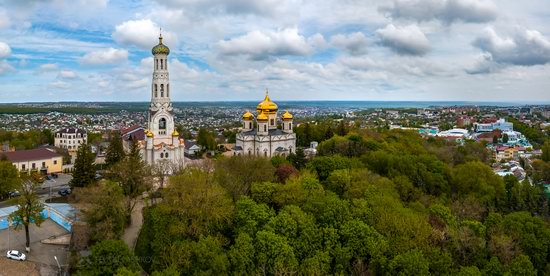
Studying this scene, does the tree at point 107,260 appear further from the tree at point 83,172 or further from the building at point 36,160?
the building at point 36,160

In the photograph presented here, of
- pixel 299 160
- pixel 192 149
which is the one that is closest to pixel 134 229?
pixel 299 160

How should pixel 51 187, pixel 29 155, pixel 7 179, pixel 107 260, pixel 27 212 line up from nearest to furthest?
pixel 107 260 → pixel 27 212 → pixel 7 179 → pixel 51 187 → pixel 29 155

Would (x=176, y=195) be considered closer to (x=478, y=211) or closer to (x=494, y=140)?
(x=478, y=211)

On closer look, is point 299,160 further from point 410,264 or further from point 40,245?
point 40,245

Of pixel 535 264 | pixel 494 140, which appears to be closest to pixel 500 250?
pixel 535 264

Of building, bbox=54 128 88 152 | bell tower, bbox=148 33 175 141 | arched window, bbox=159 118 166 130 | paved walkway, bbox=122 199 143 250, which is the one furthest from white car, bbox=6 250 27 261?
building, bbox=54 128 88 152

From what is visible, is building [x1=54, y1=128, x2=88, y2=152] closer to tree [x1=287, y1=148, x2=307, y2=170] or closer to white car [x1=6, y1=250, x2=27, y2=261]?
tree [x1=287, y1=148, x2=307, y2=170]
